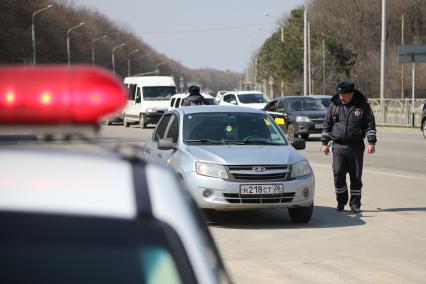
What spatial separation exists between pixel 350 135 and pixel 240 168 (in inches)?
70.7

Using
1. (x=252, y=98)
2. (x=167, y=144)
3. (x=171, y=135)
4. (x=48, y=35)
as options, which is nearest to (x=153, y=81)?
(x=252, y=98)

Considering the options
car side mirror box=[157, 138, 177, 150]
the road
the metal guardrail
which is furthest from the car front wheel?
the metal guardrail

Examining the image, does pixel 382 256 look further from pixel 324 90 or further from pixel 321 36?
pixel 321 36

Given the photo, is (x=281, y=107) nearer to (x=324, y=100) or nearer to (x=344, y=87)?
(x=324, y=100)

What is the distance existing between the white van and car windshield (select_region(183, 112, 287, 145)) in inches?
1170

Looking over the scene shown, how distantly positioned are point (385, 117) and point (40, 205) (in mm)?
40639

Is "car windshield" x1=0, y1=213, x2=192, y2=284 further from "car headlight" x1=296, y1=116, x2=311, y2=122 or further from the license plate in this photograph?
"car headlight" x1=296, y1=116, x2=311, y2=122

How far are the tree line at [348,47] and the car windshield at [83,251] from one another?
65866 millimetres

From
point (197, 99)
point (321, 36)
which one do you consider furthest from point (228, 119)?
point (321, 36)

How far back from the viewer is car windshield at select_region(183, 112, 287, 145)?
11.6 meters

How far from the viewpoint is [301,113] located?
29594 mm

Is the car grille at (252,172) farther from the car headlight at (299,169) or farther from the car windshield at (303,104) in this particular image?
the car windshield at (303,104)

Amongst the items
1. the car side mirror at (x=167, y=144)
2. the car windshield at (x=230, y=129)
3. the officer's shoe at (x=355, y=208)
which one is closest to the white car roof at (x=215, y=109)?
the car windshield at (x=230, y=129)

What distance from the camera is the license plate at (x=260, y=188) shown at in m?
10.6
